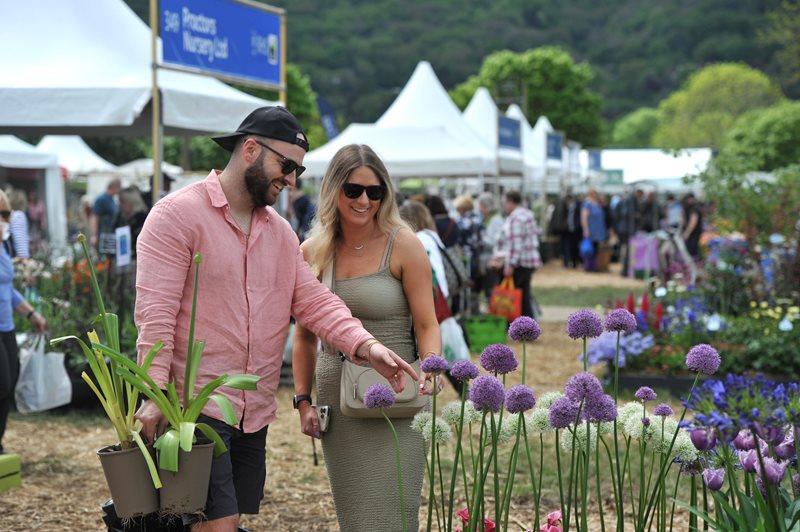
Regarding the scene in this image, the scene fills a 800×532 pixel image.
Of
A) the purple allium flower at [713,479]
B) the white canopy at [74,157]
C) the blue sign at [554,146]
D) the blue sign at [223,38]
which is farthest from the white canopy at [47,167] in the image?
the purple allium flower at [713,479]

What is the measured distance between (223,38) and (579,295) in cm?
1062

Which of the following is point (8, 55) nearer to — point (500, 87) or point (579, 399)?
point (579, 399)

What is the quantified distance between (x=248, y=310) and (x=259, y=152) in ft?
1.35

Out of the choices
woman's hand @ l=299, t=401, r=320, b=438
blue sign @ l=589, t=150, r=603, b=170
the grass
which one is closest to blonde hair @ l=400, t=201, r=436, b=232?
woman's hand @ l=299, t=401, r=320, b=438

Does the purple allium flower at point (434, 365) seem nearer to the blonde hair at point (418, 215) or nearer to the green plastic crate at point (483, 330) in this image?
the blonde hair at point (418, 215)

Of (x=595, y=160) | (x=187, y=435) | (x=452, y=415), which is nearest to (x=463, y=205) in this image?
(x=452, y=415)

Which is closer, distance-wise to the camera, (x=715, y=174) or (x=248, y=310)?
(x=248, y=310)

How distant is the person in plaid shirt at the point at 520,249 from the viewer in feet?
39.7

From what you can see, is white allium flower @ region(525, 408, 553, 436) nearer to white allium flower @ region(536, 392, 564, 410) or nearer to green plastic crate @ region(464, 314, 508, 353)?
white allium flower @ region(536, 392, 564, 410)

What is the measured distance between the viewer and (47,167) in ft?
70.5

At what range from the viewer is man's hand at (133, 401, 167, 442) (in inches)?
103

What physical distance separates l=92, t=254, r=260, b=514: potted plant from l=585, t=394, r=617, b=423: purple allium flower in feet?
2.49

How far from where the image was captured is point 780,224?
11023 millimetres

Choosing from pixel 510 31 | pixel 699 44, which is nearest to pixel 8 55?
pixel 510 31
